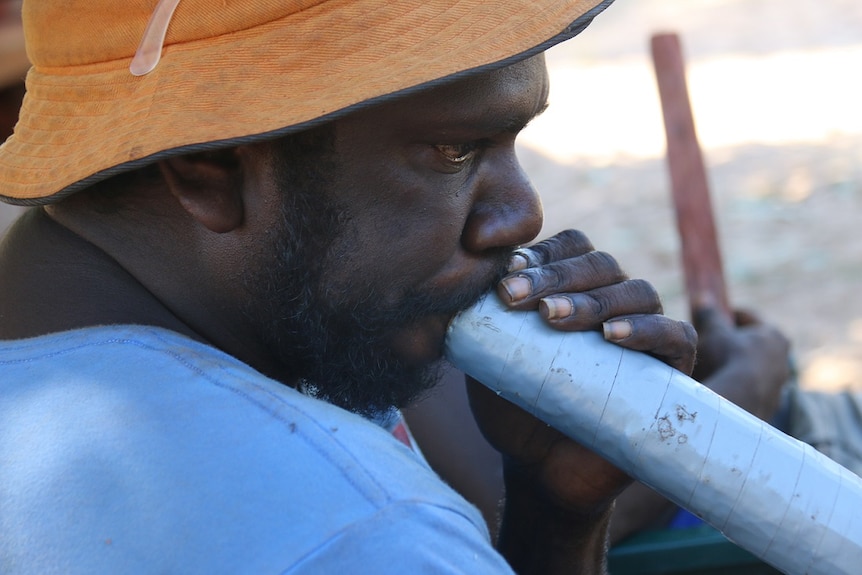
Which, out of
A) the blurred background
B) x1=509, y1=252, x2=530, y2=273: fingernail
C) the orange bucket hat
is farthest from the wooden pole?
the orange bucket hat

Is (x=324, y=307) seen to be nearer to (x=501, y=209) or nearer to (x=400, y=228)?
(x=400, y=228)

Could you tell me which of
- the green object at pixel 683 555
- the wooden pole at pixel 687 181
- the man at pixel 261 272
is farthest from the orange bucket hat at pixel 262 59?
the wooden pole at pixel 687 181

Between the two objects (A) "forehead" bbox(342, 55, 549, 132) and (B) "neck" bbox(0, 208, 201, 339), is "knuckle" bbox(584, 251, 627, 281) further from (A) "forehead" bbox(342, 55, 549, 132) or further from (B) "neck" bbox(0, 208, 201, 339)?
(B) "neck" bbox(0, 208, 201, 339)

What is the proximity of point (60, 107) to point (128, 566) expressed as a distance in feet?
2.64

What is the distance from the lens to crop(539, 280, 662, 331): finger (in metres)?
1.66

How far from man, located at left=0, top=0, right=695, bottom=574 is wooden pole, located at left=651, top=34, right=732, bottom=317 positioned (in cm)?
219

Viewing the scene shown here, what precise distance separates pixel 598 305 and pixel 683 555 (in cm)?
127

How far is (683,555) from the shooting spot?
2713mm

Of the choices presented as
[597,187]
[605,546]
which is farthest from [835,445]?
[597,187]

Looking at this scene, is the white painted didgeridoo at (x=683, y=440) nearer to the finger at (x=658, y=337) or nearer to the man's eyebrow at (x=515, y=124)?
the finger at (x=658, y=337)

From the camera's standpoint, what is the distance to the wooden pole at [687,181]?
3967 millimetres

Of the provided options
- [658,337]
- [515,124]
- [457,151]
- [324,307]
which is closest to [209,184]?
[324,307]

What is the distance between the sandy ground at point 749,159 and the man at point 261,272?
373 cm

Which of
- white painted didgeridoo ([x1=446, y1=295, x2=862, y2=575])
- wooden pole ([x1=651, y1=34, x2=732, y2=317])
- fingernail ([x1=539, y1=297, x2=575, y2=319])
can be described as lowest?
wooden pole ([x1=651, y1=34, x2=732, y2=317])
